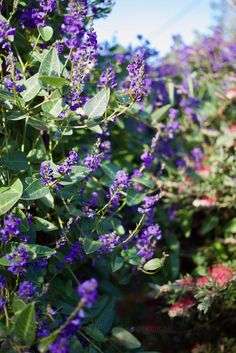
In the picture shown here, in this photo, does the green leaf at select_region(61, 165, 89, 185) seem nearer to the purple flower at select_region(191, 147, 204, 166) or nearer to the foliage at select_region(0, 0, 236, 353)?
the foliage at select_region(0, 0, 236, 353)

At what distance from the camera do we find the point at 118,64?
2180 mm

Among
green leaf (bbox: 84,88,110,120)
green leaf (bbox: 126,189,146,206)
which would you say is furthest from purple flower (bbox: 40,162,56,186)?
green leaf (bbox: 126,189,146,206)

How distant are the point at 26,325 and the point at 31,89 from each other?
0.75 metres

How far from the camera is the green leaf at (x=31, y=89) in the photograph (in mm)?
1440

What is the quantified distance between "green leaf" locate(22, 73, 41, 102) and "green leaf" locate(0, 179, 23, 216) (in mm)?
278

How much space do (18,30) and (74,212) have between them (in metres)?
0.75

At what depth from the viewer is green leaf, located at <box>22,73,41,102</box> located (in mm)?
1440

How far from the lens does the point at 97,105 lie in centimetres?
149

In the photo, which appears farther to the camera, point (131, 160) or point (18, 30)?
point (131, 160)

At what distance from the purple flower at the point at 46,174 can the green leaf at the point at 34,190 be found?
2 centimetres

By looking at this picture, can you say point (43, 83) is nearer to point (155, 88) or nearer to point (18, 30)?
point (18, 30)

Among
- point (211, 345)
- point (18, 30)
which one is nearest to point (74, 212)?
point (18, 30)

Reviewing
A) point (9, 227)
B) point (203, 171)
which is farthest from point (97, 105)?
point (203, 171)

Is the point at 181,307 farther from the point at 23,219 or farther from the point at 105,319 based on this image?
the point at 23,219
